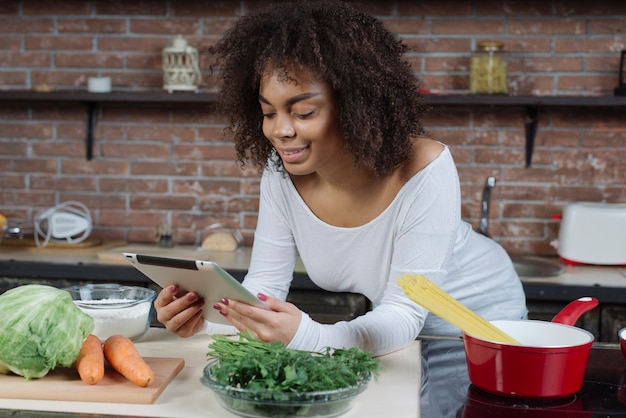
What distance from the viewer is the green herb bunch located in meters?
1.14

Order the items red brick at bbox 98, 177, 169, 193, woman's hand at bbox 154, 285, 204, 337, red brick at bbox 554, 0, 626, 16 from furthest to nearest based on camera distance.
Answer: red brick at bbox 98, 177, 169, 193 → red brick at bbox 554, 0, 626, 16 → woman's hand at bbox 154, 285, 204, 337

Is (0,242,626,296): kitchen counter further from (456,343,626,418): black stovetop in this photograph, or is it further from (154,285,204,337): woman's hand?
(456,343,626,418): black stovetop

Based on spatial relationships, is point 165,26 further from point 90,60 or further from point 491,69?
point 491,69

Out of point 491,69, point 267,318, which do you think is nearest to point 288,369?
point 267,318

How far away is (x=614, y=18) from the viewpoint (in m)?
3.19

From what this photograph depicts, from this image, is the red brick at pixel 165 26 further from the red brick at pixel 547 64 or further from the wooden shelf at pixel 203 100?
the red brick at pixel 547 64

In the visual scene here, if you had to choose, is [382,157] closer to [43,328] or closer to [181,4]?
[43,328]

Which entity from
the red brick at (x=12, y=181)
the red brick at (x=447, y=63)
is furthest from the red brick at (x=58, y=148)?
the red brick at (x=447, y=63)

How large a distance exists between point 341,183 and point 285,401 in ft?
2.68

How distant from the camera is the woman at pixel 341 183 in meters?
1.60

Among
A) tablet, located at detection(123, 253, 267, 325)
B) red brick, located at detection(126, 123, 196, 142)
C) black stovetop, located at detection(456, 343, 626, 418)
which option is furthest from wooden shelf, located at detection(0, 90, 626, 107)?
black stovetop, located at detection(456, 343, 626, 418)

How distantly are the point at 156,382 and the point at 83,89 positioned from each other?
2363 mm

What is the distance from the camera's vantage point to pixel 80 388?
1279 millimetres

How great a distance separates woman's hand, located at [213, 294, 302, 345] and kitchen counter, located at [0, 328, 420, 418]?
11 centimetres
